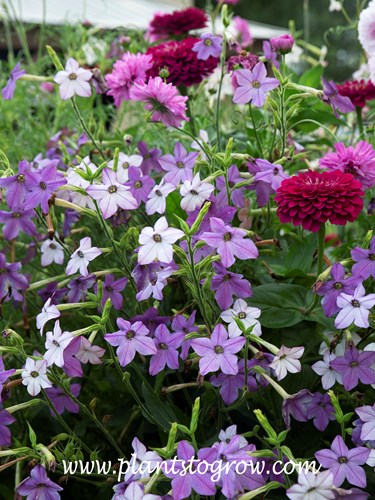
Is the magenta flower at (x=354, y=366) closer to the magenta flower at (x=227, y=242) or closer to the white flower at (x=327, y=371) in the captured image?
the white flower at (x=327, y=371)

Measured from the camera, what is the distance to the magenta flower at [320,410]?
73 centimetres

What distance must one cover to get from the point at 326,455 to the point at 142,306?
283mm

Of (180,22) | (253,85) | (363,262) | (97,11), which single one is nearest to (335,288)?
(363,262)

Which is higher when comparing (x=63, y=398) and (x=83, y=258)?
(x=83, y=258)

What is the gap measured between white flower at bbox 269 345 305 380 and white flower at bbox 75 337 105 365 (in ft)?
0.53

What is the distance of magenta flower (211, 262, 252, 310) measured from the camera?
2.29 feet

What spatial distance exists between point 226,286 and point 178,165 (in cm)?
17

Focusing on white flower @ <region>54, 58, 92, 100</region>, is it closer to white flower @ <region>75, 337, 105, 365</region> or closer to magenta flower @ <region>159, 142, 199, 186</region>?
magenta flower @ <region>159, 142, 199, 186</region>

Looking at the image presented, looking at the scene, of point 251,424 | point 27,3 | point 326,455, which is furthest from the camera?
point 27,3

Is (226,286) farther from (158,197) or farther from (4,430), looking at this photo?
(4,430)

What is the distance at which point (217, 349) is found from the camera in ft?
2.15

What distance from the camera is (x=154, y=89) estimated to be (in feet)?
Result: 2.59

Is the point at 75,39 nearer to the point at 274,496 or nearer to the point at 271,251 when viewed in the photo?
the point at 271,251

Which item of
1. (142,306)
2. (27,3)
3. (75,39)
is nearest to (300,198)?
(142,306)
